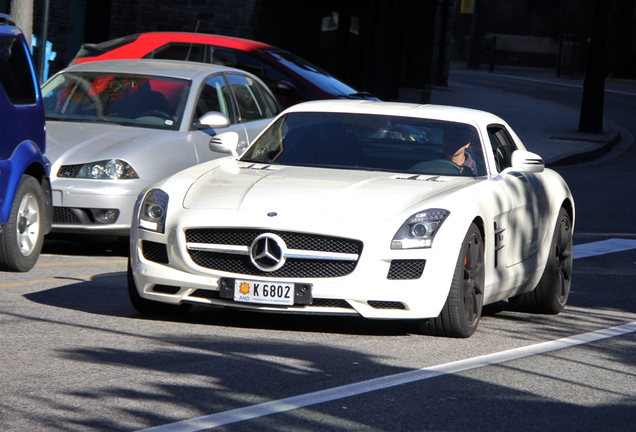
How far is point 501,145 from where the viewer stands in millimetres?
7664

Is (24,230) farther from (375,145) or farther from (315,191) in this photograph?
(315,191)

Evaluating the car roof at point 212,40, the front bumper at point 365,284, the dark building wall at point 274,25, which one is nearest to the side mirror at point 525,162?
the front bumper at point 365,284

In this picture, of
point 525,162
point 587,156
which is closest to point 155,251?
point 525,162

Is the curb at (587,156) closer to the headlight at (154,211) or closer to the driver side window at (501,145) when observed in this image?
the driver side window at (501,145)

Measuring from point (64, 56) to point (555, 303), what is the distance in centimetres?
1572

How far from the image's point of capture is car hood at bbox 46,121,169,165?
30.0 ft

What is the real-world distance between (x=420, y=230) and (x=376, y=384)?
1194 millimetres

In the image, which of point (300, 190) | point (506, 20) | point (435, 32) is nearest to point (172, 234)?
point (300, 190)

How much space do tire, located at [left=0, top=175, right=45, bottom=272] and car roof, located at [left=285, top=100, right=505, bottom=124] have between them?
2.13 m

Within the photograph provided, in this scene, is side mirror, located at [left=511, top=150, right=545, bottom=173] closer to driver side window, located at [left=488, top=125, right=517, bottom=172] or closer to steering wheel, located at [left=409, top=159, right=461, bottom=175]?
driver side window, located at [left=488, top=125, right=517, bottom=172]

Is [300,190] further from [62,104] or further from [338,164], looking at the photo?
[62,104]

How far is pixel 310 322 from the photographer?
6773 millimetres

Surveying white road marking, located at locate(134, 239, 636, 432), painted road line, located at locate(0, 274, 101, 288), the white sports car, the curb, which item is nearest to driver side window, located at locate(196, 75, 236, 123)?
painted road line, located at locate(0, 274, 101, 288)

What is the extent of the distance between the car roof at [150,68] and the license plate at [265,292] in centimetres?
486
